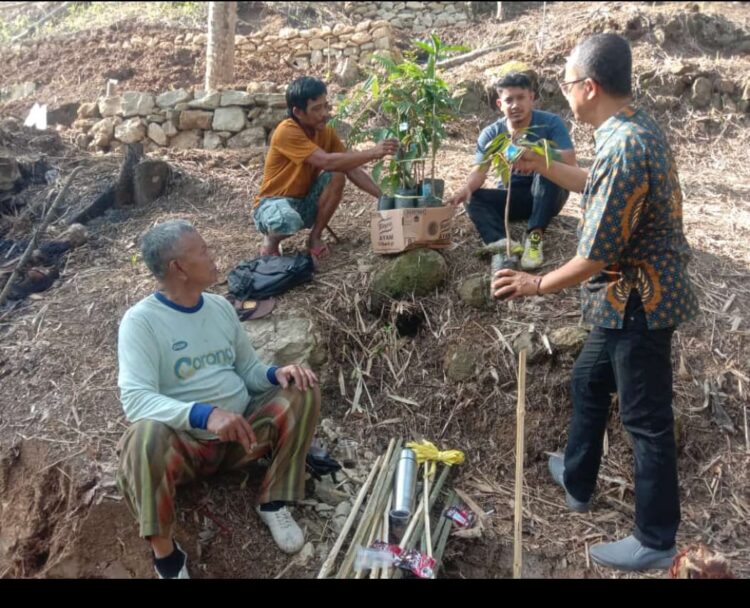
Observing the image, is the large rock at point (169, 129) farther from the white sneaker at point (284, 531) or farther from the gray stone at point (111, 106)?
the white sneaker at point (284, 531)

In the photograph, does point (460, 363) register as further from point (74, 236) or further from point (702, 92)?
point (702, 92)

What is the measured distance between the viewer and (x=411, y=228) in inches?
172

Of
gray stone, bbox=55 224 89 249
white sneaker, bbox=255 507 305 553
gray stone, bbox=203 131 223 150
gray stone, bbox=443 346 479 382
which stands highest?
gray stone, bbox=203 131 223 150

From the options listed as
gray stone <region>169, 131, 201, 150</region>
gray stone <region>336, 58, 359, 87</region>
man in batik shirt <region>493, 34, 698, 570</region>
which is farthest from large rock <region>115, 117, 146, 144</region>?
man in batik shirt <region>493, 34, 698, 570</region>

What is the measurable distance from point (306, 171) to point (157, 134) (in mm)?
3824

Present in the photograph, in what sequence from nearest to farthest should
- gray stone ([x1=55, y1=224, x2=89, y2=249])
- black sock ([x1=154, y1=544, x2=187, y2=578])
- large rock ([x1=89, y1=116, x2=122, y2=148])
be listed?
black sock ([x1=154, y1=544, x2=187, y2=578])
gray stone ([x1=55, y1=224, x2=89, y2=249])
large rock ([x1=89, y1=116, x2=122, y2=148])

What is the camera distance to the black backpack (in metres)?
4.47

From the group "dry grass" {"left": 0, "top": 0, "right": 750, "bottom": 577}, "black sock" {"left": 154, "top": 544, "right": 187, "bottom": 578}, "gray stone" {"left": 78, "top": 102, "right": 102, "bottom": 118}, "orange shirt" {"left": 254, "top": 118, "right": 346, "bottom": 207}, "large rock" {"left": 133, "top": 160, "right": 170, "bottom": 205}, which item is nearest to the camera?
"black sock" {"left": 154, "top": 544, "right": 187, "bottom": 578}

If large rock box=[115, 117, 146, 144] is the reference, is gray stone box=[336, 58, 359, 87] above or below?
above

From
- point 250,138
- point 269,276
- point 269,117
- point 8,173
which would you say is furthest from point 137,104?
point 269,276

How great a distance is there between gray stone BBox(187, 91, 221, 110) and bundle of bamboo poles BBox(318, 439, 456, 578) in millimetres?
5693

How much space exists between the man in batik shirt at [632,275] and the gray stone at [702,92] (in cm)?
533

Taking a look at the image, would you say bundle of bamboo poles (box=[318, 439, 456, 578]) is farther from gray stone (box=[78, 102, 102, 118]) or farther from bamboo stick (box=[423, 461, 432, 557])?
gray stone (box=[78, 102, 102, 118])
